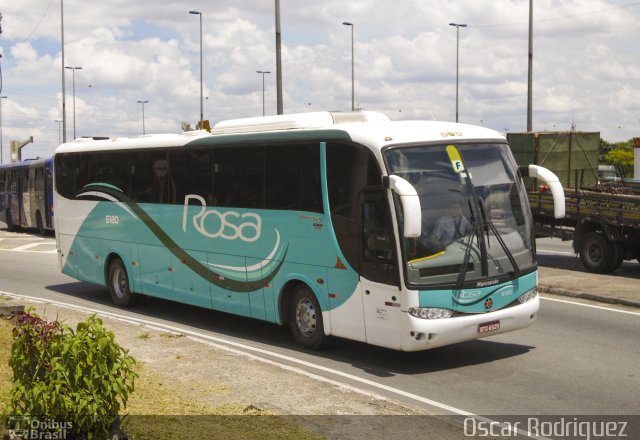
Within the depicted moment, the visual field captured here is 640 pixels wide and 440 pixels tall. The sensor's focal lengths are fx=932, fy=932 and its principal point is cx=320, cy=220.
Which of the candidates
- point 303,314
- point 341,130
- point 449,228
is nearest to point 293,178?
point 341,130

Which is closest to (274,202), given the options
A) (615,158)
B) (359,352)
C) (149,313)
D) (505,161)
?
(359,352)

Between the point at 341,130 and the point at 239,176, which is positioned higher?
the point at 341,130

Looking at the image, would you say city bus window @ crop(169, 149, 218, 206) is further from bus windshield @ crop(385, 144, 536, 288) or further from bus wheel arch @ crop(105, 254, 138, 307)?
bus windshield @ crop(385, 144, 536, 288)

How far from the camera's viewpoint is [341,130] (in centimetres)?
1226

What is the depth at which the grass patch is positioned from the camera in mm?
8086

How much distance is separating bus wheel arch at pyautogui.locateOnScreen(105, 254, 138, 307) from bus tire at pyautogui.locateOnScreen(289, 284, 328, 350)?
199 inches

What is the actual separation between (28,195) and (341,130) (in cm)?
2828

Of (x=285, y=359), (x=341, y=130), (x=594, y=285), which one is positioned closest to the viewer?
(x=341, y=130)

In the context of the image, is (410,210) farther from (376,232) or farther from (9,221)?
(9,221)

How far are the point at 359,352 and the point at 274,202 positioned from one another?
246 centimetres

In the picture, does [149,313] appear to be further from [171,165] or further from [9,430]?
[9,430]

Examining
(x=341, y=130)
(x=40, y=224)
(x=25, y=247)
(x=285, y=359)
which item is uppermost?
(x=341, y=130)

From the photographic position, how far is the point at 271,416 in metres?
8.85

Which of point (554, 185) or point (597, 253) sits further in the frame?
point (597, 253)
